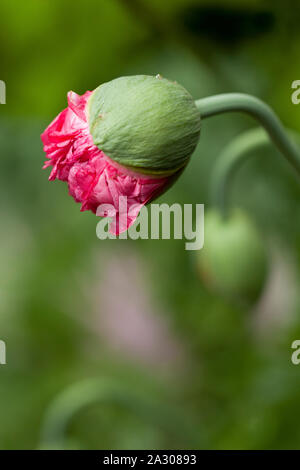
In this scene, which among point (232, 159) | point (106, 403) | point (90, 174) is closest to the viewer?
point (90, 174)

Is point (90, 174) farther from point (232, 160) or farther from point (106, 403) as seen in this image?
point (106, 403)

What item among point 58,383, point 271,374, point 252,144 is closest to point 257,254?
point 252,144

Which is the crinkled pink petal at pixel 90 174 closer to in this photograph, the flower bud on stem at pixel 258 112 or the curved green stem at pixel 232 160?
the flower bud on stem at pixel 258 112

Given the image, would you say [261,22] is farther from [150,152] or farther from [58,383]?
[58,383]

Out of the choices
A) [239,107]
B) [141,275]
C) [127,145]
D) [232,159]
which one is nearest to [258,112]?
[239,107]

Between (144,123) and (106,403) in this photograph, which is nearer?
(144,123)

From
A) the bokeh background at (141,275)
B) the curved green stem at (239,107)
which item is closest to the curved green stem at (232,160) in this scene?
the bokeh background at (141,275)
